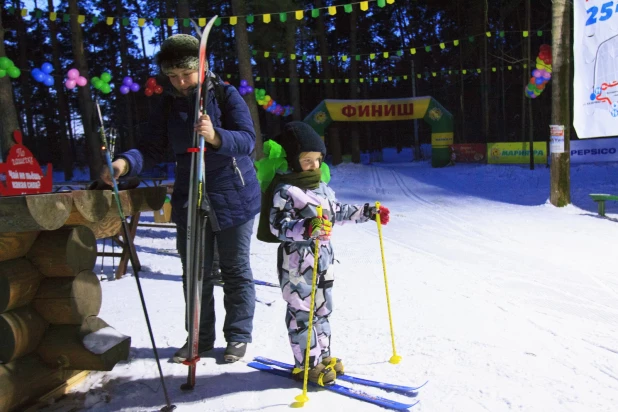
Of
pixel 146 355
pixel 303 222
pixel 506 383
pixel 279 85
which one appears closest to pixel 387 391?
pixel 506 383

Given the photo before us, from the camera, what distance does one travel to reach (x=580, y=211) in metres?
9.60

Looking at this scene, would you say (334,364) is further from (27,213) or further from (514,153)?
(514,153)

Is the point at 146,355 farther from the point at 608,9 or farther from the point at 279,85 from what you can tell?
the point at 279,85

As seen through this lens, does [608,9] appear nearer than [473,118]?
Yes

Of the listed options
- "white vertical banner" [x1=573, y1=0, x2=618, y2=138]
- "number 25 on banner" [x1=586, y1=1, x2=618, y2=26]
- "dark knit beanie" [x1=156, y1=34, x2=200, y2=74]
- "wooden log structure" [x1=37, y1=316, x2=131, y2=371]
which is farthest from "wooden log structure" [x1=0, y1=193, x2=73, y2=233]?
"number 25 on banner" [x1=586, y1=1, x2=618, y2=26]

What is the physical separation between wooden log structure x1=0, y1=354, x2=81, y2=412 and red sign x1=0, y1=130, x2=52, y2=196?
19.6 feet

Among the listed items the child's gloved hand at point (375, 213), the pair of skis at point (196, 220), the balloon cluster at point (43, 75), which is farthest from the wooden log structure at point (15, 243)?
the balloon cluster at point (43, 75)

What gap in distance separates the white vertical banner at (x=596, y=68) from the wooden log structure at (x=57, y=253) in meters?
8.66

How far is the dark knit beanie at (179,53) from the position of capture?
8.81 ft

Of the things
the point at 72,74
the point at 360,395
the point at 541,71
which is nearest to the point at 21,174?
the point at 72,74

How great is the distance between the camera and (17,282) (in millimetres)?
2467

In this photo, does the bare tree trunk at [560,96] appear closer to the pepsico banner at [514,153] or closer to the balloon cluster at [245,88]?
the balloon cluster at [245,88]

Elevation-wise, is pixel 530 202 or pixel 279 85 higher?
pixel 279 85

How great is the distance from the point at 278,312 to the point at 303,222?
1.90 m
